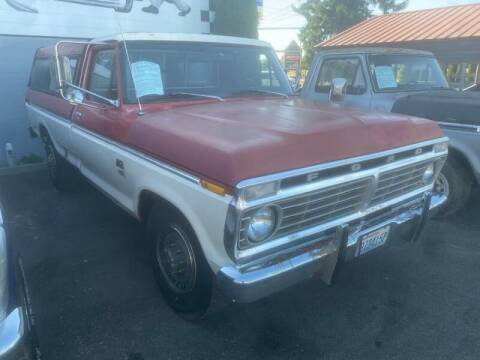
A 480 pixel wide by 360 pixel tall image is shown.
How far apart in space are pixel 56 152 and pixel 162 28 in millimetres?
4607

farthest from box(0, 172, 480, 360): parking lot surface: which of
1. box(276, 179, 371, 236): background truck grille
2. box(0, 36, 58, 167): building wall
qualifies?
box(0, 36, 58, 167): building wall

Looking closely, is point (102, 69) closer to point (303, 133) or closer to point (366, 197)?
point (303, 133)

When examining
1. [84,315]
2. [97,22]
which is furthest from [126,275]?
[97,22]

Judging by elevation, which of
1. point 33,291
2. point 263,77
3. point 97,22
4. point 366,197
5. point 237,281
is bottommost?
point 33,291

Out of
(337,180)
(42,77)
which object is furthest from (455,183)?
(42,77)

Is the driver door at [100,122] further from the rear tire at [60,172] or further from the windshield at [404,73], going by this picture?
the windshield at [404,73]

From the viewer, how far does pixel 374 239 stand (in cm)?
281

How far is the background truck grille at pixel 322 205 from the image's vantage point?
2.33m

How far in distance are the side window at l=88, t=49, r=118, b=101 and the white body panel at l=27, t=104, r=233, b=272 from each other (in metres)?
0.42

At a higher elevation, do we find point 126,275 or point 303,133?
point 303,133

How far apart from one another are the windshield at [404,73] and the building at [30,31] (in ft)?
14.7

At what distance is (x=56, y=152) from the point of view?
5.39 meters

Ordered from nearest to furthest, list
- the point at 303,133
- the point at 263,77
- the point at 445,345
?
the point at 303,133 < the point at 445,345 < the point at 263,77

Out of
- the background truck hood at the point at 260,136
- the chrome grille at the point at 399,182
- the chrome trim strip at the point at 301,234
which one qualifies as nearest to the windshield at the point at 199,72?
the background truck hood at the point at 260,136
